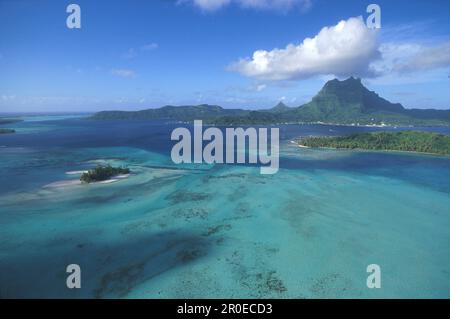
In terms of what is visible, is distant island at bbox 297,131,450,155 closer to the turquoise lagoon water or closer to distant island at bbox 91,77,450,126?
the turquoise lagoon water

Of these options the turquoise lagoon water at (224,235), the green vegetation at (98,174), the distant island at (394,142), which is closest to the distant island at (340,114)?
the distant island at (394,142)

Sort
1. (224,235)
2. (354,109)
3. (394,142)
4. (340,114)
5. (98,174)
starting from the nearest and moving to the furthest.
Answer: (224,235), (98,174), (394,142), (340,114), (354,109)

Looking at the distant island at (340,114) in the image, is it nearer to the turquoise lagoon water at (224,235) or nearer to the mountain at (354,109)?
the mountain at (354,109)

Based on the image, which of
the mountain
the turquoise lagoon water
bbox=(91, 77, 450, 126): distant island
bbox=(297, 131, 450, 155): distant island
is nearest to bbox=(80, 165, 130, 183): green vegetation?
the turquoise lagoon water

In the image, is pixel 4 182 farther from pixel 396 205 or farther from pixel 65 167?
pixel 396 205

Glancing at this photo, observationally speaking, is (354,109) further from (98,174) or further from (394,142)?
(98,174)

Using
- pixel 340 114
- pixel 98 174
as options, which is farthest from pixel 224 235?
pixel 340 114
